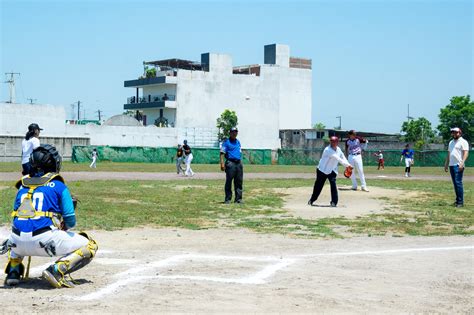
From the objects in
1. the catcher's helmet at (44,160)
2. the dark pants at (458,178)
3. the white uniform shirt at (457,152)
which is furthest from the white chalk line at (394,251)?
the white uniform shirt at (457,152)

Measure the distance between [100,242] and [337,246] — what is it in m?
3.75

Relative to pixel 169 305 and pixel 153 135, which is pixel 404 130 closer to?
pixel 153 135

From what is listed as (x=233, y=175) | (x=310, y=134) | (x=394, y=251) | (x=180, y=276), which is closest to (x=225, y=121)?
(x=310, y=134)

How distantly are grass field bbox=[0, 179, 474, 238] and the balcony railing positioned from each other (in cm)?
8622

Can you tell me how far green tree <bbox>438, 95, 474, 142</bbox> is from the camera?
12731cm

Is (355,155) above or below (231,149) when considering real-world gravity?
below

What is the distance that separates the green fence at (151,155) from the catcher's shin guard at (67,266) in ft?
219

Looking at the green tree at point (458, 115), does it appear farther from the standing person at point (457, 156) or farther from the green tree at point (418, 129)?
the standing person at point (457, 156)

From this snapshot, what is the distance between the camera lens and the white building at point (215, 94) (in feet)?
358

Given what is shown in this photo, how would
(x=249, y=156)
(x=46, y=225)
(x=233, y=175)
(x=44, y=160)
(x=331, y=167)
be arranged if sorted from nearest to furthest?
1. (x=46, y=225)
2. (x=44, y=160)
3. (x=331, y=167)
4. (x=233, y=175)
5. (x=249, y=156)

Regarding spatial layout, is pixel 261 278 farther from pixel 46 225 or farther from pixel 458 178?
pixel 458 178

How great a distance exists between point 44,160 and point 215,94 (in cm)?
10553

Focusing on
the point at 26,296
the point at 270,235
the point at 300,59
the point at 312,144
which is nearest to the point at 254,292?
the point at 26,296

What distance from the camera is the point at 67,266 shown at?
8.06 m
